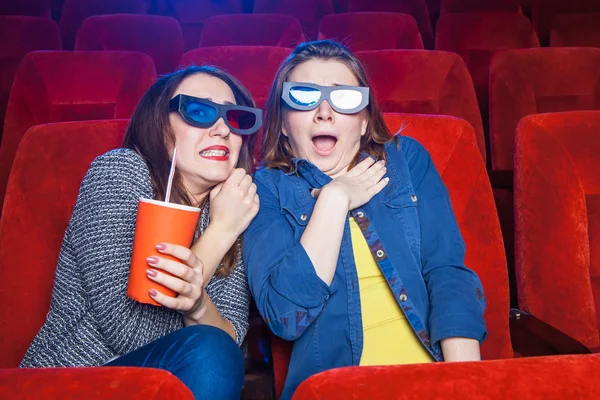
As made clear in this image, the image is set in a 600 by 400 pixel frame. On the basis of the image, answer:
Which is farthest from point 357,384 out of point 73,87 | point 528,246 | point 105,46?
point 105,46

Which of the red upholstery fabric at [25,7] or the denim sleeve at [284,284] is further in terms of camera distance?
the red upholstery fabric at [25,7]

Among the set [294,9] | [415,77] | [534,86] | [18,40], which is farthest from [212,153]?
[294,9]

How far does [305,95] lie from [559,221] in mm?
369

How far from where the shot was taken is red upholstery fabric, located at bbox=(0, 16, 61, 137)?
1.63 metres

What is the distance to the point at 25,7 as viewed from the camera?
2.17 meters

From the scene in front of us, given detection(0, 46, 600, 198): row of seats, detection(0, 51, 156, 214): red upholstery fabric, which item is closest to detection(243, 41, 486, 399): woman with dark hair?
detection(0, 46, 600, 198): row of seats

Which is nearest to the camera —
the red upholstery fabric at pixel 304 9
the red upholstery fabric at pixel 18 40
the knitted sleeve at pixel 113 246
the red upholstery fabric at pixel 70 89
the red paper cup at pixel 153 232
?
the red paper cup at pixel 153 232

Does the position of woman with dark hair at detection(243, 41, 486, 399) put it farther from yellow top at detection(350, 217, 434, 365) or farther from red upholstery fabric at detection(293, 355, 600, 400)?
red upholstery fabric at detection(293, 355, 600, 400)

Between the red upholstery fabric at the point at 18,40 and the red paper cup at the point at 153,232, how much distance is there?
1.21 m

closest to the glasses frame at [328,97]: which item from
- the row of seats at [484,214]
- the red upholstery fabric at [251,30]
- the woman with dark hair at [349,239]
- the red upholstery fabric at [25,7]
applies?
the woman with dark hair at [349,239]

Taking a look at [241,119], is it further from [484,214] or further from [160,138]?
[484,214]

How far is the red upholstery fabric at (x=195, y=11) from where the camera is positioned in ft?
7.21

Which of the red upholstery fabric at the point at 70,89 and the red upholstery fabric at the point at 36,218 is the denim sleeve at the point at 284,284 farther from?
the red upholstery fabric at the point at 70,89

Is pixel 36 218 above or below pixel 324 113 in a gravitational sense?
below
